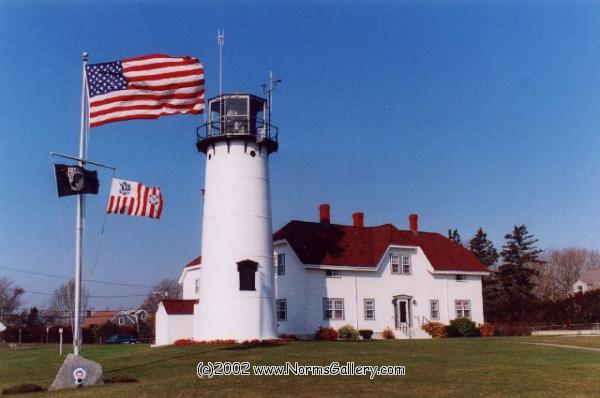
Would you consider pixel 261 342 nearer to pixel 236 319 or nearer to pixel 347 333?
pixel 236 319

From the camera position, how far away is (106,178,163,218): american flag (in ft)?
59.3

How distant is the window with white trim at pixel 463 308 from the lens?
41.8 meters

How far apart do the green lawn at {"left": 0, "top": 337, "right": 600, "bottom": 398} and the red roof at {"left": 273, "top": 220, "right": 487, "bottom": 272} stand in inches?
442

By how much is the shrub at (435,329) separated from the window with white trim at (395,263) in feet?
11.6

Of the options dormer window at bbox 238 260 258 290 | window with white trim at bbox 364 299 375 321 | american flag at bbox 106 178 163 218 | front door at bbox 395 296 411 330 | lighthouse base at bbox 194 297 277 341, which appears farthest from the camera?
front door at bbox 395 296 411 330

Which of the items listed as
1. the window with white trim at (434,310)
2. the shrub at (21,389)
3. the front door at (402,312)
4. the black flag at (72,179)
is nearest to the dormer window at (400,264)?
the front door at (402,312)

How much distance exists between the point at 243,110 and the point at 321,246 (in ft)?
32.8

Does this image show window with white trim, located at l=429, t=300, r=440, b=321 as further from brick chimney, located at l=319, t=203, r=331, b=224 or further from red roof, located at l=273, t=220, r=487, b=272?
brick chimney, located at l=319, t=203, r=331, b=224

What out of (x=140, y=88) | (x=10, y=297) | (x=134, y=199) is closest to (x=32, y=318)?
(x=10, y=297)

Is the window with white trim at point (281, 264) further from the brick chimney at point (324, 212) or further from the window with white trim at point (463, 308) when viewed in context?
the window with white trim at point (463, 308)

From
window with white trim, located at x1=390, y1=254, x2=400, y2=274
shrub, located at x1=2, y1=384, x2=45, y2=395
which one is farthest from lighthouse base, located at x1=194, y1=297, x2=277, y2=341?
shrub, located at x1=2, y1=384, x2=45, y2=395

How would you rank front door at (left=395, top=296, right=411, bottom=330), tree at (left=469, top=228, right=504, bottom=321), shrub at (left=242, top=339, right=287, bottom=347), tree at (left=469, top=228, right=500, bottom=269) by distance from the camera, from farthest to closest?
tree at (left=469, top=228, right=500, bottom=269), tree at (left=469, top=228, right=504, bottom=321), front door at (left=395, top=296, right=411, bottom=330), shrub at (left=242, top=339, right=287, bottom=347)

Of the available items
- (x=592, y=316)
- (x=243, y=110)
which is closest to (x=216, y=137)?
(x=243, y=110)

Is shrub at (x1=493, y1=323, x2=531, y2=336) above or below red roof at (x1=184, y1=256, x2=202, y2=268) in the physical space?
below
